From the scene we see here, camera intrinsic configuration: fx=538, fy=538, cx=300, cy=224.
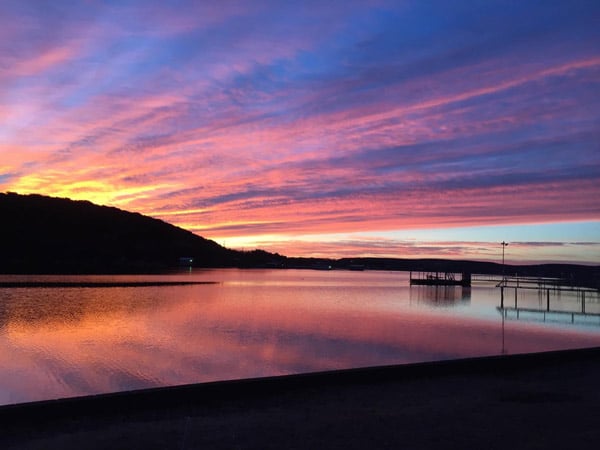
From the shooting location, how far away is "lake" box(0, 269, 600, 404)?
17.8 metres

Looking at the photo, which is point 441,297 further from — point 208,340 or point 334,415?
point 334,415

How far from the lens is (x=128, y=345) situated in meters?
24.5

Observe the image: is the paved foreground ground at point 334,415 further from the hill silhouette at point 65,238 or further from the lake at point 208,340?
the hill silhouette at point 65,238

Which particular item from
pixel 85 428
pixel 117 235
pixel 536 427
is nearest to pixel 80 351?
pixel 85 428

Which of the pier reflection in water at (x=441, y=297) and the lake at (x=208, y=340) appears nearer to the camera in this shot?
the lake at (x=208, y=340)

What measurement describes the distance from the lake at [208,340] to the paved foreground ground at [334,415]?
6.91m

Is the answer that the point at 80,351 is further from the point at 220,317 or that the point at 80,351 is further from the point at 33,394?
the point at 220,317

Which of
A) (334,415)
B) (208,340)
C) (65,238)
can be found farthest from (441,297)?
(65,238)

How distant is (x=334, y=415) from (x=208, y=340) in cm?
1938

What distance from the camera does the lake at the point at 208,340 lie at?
17828 millimetres

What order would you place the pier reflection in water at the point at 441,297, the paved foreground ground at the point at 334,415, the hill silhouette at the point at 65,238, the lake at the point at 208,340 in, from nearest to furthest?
the paved foreground ground at the point at 334,415 < the lake at the point at 208,340 < the pier reflection in water at the point at 441,297 < the hill silhouette at the point at 65,238

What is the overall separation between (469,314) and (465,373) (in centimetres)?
4100

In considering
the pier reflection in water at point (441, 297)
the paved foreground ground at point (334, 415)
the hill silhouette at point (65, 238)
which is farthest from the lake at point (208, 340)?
the hill silhouette at point (65, 238)

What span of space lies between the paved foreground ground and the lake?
272 inches
